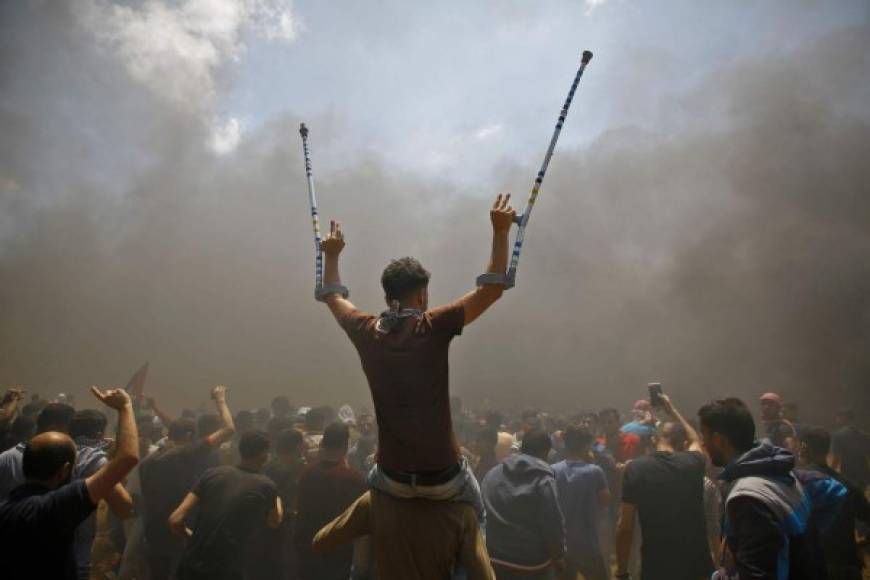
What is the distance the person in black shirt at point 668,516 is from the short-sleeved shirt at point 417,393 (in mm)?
2844

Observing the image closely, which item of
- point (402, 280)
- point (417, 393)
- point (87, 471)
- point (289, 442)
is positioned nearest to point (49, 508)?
point (87, 471)

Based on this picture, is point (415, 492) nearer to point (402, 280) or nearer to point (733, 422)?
point (402, 280)

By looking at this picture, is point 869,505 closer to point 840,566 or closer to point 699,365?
point 840,566

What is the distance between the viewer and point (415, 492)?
1.75 metres

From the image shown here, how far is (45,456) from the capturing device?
7.91ft

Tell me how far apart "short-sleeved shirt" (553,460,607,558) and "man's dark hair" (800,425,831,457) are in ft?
5.94

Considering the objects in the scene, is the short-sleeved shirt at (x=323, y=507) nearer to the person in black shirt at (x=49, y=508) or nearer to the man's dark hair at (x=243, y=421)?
the person in black shirt at (x=49, y=508)

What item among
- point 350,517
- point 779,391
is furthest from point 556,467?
point 779,391

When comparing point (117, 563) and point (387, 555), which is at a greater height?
point (387, 555)

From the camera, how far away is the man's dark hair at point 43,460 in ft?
7.84

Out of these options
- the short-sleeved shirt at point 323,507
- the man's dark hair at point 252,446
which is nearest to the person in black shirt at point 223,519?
the man's dark hair at point 252,446

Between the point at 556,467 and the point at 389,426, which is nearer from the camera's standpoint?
the point at 389,426

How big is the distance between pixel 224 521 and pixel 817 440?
5000 millimetres

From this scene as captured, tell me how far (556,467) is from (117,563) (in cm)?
566
